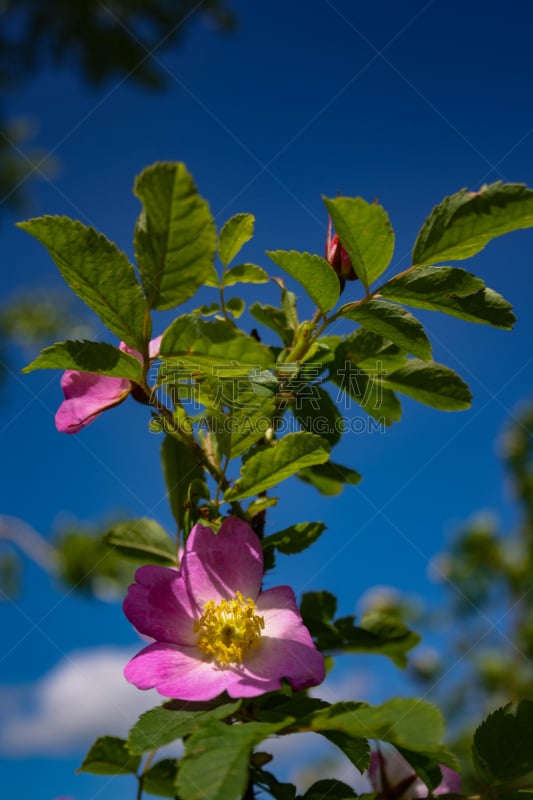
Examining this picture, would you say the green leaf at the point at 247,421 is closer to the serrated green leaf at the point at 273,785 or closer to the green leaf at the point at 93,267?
the green leaf at the point at 93,267

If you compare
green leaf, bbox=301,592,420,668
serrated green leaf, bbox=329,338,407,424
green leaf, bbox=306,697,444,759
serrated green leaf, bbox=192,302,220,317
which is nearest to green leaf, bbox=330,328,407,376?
serrated green leaf, bbox=329,338,407,424

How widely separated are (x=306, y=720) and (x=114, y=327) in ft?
1.22

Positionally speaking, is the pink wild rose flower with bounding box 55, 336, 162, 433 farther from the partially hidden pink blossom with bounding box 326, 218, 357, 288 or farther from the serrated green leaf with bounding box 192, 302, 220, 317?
the partially hidden pink blossom with bounding box 326, 218, 357, 288

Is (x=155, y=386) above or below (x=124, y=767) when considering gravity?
above

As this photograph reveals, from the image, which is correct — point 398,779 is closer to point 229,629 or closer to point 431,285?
point 229,629

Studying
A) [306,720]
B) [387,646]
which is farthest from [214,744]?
[387,646]

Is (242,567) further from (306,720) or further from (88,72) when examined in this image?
(88,72)

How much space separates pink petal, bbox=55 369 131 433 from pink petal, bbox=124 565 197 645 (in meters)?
0.19

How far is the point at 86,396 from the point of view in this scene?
2.59ft

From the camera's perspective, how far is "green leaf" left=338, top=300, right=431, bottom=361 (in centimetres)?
69

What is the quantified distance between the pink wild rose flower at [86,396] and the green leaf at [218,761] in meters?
0.38

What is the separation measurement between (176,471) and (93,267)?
0.33m

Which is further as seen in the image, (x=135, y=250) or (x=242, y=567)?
(x=242, y=567)

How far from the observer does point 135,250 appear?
55 centimetres
